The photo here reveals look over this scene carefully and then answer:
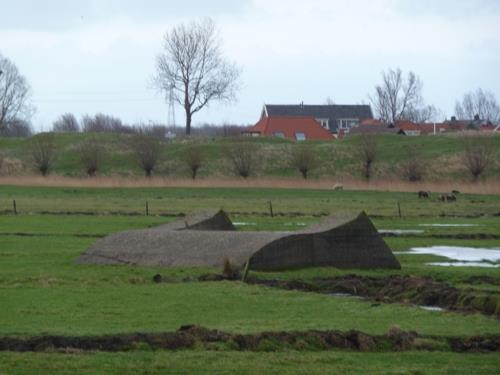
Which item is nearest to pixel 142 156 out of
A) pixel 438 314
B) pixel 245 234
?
pixel 245 234

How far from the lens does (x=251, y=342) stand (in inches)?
609

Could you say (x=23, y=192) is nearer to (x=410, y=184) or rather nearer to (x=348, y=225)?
(x=410, y=184)

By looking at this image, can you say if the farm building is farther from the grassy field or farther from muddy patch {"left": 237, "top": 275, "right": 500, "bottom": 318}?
muddy patch {"left": 237, "top": 275, "right": 500, "bottom": 318}

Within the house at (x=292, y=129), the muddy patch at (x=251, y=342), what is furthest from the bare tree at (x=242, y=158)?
the muddy patch at (x=251, y=342)

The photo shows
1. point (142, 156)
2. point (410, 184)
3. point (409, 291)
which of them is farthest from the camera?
point (142, 156)

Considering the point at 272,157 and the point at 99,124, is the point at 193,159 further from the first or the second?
the point at 99,124

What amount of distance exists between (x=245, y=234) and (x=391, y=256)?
12.1 ft

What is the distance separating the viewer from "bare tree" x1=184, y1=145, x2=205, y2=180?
88.4m

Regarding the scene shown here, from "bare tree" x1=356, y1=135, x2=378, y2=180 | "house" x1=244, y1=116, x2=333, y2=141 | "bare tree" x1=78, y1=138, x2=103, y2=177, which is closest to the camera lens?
"bare tree" x1=78, y1=138, x2=103, y2=177

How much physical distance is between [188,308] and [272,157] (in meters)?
76.8

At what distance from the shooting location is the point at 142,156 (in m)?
89.7

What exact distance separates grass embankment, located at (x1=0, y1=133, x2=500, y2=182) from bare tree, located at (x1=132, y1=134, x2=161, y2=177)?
40.4 inches

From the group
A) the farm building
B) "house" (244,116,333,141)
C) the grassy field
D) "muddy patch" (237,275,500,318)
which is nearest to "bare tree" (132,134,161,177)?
"house" (244,116,333,141)

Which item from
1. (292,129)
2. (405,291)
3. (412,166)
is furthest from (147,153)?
(405,291)
